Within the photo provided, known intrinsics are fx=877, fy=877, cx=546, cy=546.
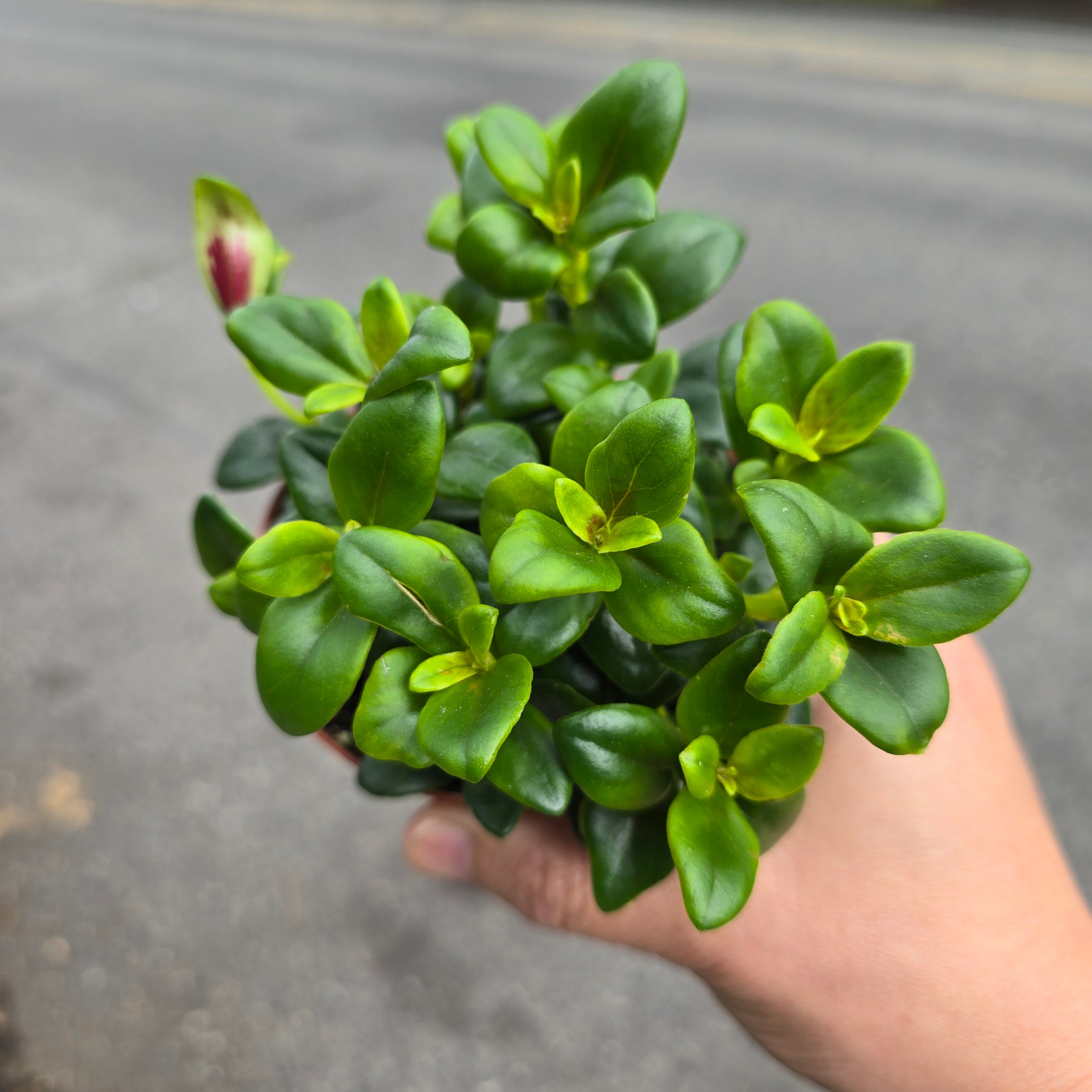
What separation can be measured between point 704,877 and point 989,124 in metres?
3.27

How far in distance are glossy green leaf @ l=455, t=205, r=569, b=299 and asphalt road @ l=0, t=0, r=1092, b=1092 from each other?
549 mm

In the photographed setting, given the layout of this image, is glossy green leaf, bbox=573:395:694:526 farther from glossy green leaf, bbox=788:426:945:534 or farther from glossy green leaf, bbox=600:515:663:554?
glossy green leaf, bbox=788:426:945:534

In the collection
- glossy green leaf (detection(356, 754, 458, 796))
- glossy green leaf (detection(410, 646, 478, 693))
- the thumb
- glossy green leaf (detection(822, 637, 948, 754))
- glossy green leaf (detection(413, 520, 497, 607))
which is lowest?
the thumb

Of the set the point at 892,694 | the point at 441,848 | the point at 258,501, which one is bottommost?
the point at 258,501

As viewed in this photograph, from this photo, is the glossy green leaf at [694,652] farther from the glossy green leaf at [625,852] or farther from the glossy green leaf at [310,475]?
the glossy green leaf at [310,475]

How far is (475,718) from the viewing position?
1.40 ft

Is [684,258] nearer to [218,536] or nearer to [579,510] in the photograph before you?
[579,510]

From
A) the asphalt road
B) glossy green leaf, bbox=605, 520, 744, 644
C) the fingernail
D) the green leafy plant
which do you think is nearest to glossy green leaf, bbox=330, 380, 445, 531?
the green leafy plant

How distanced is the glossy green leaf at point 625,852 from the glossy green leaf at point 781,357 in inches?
9.6

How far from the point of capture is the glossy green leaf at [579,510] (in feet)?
1.42

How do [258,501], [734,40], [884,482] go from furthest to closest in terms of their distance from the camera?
[734,40], [258,501], [884,482]

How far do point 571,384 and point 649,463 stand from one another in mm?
123

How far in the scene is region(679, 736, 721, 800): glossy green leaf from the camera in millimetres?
440

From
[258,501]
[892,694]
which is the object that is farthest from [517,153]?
[258,501]
